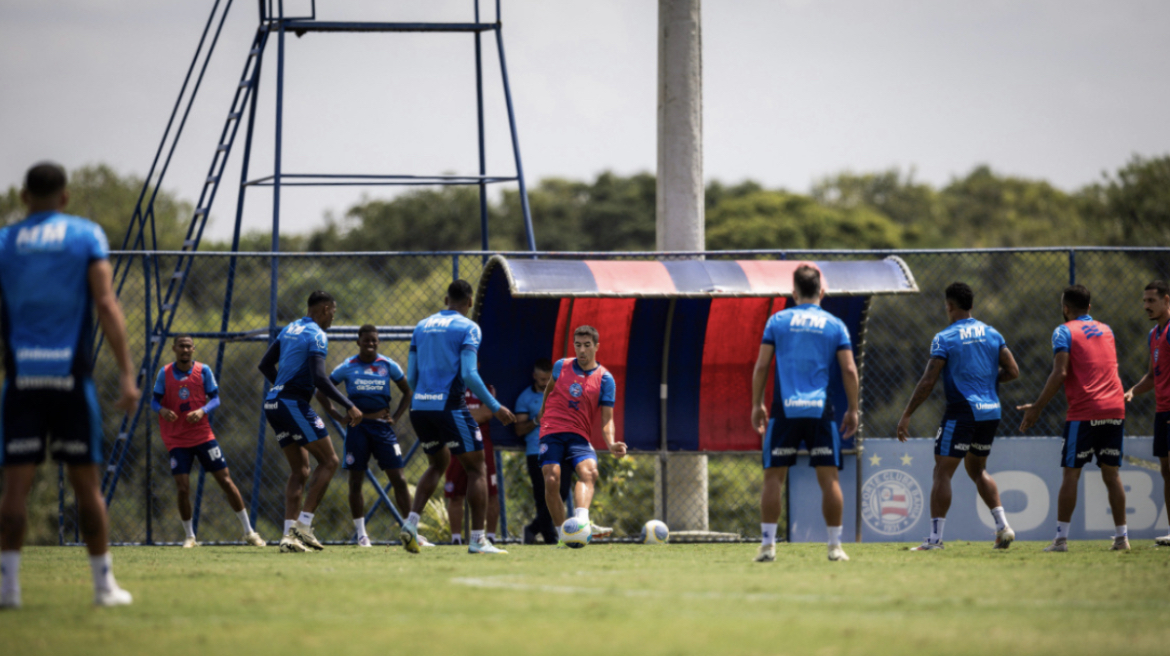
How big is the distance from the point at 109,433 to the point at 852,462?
23887 mm

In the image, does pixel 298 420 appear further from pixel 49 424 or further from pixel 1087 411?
pixel 1087 411

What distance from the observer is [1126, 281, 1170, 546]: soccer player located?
10.3m

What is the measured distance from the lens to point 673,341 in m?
13.2

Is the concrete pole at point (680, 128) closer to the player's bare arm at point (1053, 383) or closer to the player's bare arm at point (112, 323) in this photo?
the player's bare arm at point (1053, 383)

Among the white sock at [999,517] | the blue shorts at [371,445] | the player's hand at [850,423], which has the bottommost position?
the white sock at [999,517]

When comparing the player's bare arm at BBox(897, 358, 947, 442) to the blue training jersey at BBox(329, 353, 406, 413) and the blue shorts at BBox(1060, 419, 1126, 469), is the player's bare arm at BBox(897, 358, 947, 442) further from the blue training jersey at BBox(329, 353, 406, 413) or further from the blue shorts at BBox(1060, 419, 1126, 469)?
the blue training jersey at BBox(329, 353, 406, 413)

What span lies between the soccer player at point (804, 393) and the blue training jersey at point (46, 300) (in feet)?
13.9

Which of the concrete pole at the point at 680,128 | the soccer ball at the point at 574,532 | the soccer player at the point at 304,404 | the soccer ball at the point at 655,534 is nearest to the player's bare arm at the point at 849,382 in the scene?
the soccer ball at the point at 574,532

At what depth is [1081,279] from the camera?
3438cm

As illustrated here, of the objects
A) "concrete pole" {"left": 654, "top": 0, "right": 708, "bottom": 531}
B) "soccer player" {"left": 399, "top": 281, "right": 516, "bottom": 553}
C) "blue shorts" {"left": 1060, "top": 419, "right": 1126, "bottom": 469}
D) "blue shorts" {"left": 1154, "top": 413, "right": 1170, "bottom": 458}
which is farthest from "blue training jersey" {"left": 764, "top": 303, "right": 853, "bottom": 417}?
"concrete pole" {"left": 654, "top": 0, "right": 708, "bottom": 531}

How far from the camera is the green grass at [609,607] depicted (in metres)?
4.77

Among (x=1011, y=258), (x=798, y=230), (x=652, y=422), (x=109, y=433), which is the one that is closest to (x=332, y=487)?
(x=109, y=433)

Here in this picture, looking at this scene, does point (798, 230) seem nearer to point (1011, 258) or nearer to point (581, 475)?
point (1011, 258)

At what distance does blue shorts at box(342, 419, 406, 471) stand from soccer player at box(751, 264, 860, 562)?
4362mm
